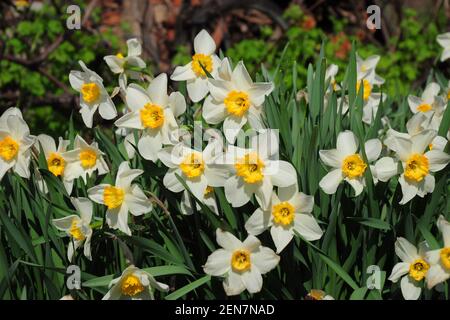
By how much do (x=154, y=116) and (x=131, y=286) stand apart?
472 millimetres

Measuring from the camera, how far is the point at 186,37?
16.6 feet

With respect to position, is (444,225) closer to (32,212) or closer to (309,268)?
(309,268)

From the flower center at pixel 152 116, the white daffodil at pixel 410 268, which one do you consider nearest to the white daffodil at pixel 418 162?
the white daffodil at pixel 410 268

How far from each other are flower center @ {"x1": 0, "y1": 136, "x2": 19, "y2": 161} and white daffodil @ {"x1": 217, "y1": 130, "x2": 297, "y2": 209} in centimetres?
63

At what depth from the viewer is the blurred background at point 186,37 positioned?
426 centimetres

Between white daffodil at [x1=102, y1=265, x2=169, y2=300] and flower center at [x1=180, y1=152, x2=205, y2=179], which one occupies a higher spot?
flower center at [x1=180, y1=152, x2=205, y2=179]

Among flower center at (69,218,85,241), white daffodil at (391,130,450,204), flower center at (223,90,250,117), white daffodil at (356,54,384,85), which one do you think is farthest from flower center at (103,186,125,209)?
white daffodil at (356,54,384,85)

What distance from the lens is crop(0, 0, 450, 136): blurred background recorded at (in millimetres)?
4258

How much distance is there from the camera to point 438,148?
6.35 ft

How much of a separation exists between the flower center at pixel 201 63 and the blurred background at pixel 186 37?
6.11ft

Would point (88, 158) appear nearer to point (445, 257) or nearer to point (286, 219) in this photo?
point (286, 219)

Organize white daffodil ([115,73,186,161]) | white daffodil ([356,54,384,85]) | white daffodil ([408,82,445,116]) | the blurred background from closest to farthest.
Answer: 1. white daffodil ([115,73,186,161])
2. white daffodil ([408,82,445,116])
3. white daffodil ([356,54,384,85])
4. the blurred background

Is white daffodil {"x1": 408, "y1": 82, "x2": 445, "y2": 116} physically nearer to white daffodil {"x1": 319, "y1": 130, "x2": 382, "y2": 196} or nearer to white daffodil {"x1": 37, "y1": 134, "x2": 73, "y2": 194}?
white daffodil {"x1": 319, "y1": 130, "x2": 382, "y2": 196}
